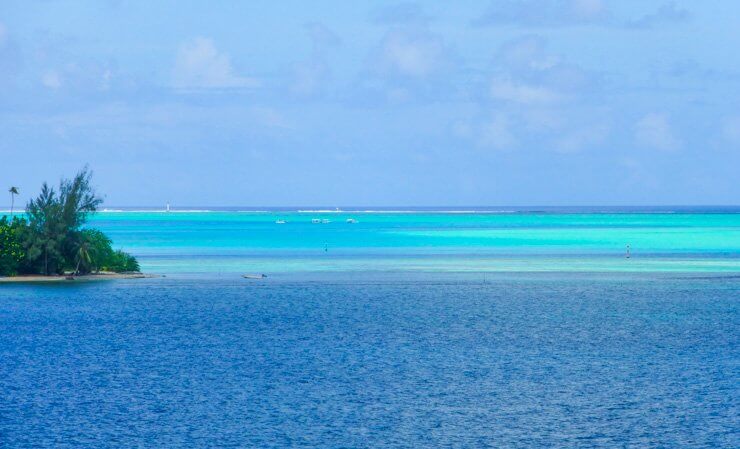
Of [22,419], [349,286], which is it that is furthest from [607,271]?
[22,419]

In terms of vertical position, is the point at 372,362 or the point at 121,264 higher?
the point at 121,264

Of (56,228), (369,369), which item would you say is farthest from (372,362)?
(56,228)

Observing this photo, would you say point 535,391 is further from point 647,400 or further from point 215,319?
point 215,319

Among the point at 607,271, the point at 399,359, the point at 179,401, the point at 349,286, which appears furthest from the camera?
the point at 607,271

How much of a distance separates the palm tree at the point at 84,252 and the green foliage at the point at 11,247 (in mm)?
3616

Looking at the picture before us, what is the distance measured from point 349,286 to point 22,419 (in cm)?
4424

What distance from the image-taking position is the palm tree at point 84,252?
74.0m

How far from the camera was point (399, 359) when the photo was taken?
39.9m

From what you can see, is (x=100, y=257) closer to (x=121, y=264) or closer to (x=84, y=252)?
(x=121, y=264)

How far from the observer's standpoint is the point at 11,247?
240 ft

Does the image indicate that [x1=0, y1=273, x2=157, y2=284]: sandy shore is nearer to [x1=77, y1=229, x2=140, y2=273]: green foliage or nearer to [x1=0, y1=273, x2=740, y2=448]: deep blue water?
[x1=77, y1=229, x2=140, y2=273]: green foliage

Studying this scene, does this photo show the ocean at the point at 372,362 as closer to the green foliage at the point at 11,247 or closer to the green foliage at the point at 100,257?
the green foliage at the point at 100,257

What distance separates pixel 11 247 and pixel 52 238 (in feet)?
9.27

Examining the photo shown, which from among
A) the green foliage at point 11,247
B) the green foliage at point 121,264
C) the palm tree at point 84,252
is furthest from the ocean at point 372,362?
the green foliage at point 11,247
